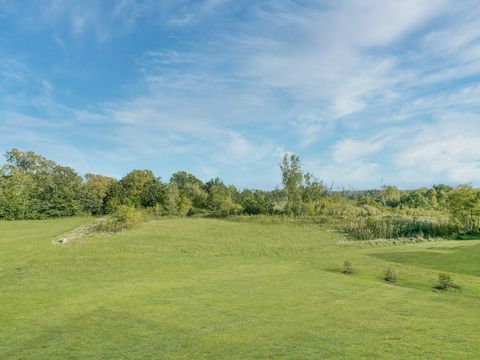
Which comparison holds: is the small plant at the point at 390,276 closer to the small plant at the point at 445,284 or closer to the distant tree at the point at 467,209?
the small plant at the point at 445,284

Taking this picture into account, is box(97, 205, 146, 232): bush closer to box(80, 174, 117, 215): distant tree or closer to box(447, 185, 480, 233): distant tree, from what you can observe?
box(80, 174, 117, 215): distant tree

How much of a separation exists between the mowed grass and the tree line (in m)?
16.5

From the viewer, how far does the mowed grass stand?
7.45m

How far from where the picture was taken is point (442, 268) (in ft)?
54.2

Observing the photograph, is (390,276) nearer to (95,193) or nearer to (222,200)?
(222,200)

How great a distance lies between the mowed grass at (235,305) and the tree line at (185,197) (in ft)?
54.3

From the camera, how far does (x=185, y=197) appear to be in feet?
173

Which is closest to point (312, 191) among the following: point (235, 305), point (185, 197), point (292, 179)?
point (292, 179)

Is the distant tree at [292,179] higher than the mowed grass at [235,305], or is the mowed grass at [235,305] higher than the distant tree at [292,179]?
the distant tree at [292,179]

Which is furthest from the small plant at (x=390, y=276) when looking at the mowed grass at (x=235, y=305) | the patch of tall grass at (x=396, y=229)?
the patch of tall grass at (x=396, y=229)

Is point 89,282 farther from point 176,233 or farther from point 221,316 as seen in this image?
point 176,233

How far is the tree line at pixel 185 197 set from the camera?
38.9 metres

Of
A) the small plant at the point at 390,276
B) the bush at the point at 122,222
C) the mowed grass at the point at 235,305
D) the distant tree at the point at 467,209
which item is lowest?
the mowed grass at the point at 235,305

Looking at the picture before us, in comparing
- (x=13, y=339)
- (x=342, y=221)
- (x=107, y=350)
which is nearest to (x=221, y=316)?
(x=107, y=350)
